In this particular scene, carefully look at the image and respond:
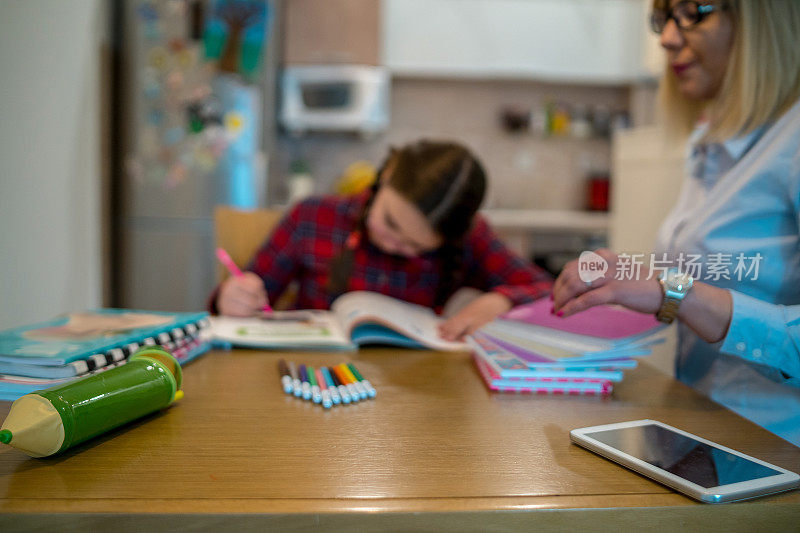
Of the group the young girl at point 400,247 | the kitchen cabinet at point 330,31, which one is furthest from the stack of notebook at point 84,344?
the kitchen cabinet at point 330,31

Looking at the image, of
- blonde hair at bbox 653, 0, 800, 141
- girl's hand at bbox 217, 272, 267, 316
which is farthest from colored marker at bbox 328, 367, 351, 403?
blonde hair at bbox 653, 0, 800, 141

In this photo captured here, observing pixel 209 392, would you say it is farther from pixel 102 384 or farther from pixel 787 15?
pixel 787 15

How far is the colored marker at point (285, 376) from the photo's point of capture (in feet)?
2.45

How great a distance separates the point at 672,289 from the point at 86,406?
0.60 meters

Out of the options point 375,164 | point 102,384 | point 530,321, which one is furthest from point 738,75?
point 375,164

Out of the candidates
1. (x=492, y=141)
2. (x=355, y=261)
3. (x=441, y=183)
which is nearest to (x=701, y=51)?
(x=441, y=183)

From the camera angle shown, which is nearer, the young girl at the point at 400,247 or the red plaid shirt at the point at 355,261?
the young girl at the point at 400,247

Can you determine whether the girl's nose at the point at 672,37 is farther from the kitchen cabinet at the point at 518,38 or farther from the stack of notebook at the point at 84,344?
the kitchen cabinet at the point at 518,38

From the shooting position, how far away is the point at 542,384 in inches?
30.5

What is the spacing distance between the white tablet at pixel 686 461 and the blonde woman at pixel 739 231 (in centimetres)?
14

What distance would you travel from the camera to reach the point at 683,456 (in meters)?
Result: 0.55

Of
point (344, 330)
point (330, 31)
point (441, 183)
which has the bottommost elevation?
point (344, 330)

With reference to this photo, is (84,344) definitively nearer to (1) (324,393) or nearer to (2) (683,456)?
(1) (324,393)

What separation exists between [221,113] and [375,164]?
1045 millimetres
